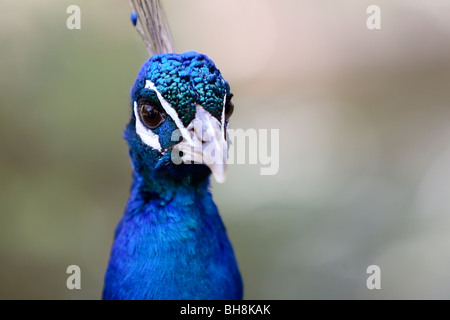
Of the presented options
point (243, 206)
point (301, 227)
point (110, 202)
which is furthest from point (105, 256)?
point (301, 227)

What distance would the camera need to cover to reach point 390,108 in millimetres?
4016

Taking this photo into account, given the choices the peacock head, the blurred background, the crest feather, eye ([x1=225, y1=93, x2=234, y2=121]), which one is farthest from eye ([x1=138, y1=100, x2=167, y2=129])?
Answer: the blurred background

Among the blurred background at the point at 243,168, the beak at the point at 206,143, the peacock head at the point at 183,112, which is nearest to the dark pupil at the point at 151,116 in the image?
the peacock head at the point at 183,112

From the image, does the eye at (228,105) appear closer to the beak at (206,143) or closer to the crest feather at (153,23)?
the beak at (206,143)

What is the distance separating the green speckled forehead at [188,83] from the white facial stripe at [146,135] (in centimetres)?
13

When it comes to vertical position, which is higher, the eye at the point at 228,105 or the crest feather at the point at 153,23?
the crest feather at the point at 153,23

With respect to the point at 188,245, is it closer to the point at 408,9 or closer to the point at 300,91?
the point at 300,91

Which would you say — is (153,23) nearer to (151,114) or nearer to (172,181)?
(151,114)

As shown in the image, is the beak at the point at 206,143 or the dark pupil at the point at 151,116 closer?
the beak at the point at 206,143

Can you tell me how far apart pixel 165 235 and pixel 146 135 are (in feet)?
1.01

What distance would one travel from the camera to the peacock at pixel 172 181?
1.45 meters

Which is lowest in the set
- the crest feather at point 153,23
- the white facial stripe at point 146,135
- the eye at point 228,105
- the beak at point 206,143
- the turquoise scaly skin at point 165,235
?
the turquoise scaly skin at point 165,235

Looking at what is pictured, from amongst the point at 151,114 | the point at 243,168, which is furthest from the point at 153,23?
the point at 243,168

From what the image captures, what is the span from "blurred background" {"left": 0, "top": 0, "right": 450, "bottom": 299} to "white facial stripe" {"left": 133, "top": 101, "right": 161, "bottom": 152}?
1.55 meters
